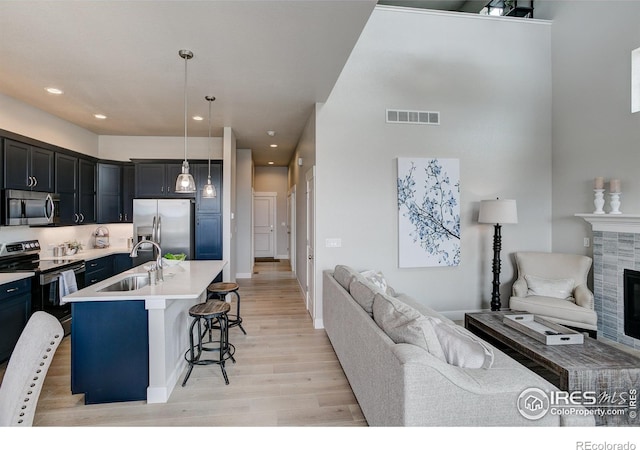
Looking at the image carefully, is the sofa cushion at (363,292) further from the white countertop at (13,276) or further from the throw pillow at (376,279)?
the white countertop at (13,276)

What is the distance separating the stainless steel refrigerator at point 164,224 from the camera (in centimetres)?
510

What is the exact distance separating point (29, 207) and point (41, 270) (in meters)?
0.88

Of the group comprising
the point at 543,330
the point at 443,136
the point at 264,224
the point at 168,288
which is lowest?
the point at 543,330

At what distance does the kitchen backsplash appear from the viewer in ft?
12.6

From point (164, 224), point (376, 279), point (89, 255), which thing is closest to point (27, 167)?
point (89, 255)

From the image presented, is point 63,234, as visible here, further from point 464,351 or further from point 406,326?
point 464,351

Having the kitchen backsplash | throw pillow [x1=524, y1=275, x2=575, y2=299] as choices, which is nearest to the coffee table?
throw pillow [x1=524, y1=275, x2=575, y2=299]

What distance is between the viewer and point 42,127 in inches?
173

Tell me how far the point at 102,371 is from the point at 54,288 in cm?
173

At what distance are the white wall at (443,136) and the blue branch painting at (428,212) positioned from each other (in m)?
0.12

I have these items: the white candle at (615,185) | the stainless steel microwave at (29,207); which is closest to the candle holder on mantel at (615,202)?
the white candle at (615,185)

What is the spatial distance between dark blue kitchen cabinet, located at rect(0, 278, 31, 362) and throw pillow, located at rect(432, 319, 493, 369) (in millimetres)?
3738

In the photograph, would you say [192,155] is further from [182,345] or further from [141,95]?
[182,345]
